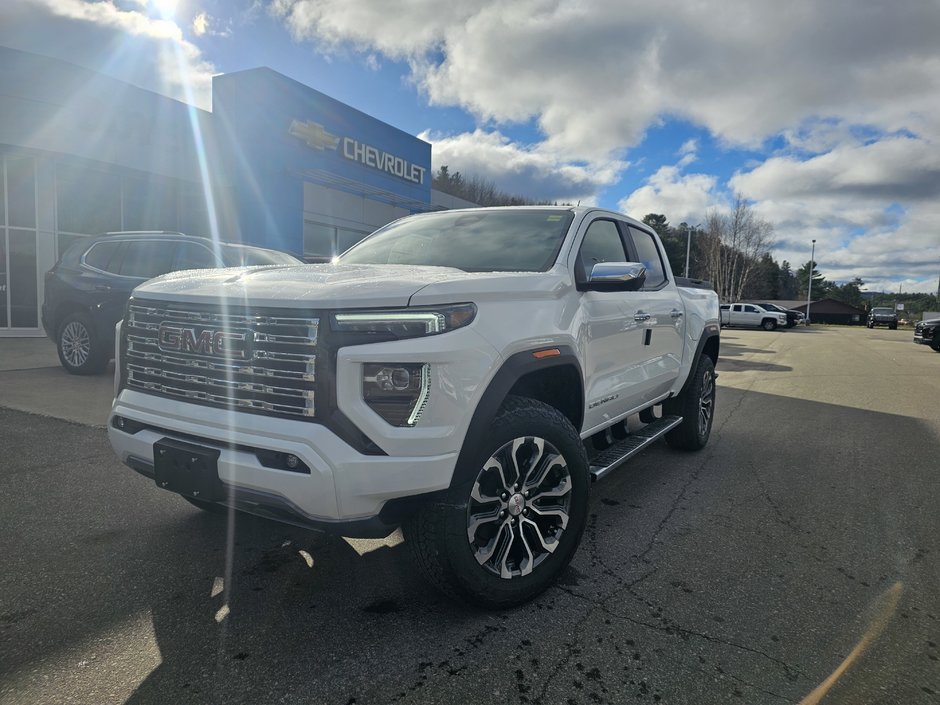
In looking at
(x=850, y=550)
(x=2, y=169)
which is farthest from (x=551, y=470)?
(x=2, y=169)

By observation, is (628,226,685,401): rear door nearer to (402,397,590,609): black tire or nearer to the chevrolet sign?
(402,397,590,609): black tire

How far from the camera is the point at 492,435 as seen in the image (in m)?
2.42

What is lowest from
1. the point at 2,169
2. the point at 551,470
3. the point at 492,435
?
the point at 551,470

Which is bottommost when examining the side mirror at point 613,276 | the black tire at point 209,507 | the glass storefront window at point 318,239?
the black tire at point 209,507

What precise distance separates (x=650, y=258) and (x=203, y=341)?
3437 mm

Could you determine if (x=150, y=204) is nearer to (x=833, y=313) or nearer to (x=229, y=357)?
(x=229, y=357)

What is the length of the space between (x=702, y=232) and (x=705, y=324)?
2699 inches

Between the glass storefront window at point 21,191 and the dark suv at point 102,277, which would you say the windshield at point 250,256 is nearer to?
the dark suv at point 102,277

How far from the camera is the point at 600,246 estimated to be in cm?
377

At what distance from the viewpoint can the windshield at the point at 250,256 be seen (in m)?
7.84

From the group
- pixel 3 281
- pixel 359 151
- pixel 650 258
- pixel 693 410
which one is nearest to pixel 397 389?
pixel 650 258

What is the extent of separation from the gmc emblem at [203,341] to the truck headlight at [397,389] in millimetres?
555

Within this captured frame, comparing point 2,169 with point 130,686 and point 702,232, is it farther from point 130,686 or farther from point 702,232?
point 702,232

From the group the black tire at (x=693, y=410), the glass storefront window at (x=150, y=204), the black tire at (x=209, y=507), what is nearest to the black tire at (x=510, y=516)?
the black tire at (x=209, y=507)
